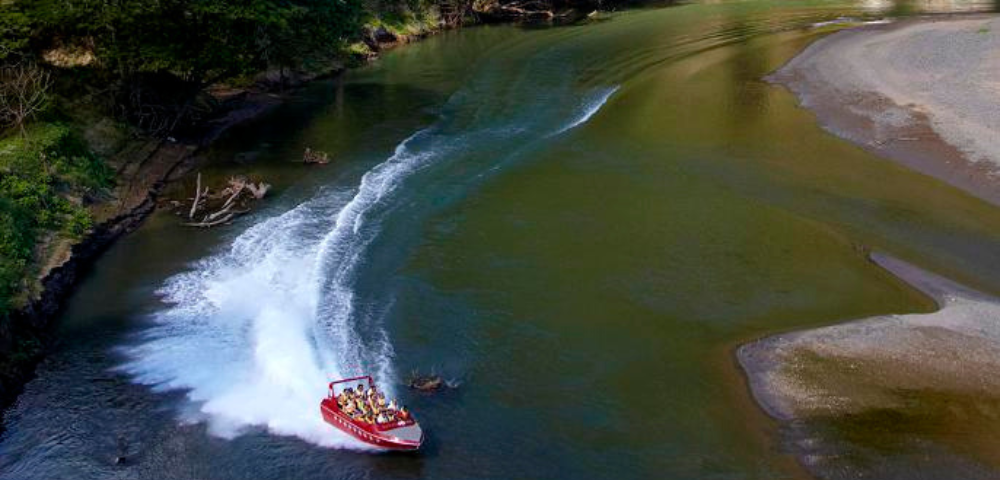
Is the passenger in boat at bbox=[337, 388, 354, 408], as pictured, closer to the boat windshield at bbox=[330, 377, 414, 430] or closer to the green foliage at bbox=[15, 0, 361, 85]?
the boat windshield at bbox=[330, 377, 414, 430]

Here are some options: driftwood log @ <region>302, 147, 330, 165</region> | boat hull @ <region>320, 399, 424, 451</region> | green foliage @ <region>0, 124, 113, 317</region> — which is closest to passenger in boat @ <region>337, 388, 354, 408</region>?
boat hull @ <region>320, 399, 424, 451</region>

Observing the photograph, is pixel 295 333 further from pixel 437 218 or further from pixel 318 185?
pixel 318 185

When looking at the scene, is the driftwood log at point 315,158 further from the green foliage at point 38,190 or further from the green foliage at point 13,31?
the green foliage at point 13,31

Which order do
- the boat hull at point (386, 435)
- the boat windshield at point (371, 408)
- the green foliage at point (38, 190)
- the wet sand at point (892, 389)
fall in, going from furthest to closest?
the green foliage at point (38, 190)
the boat windshield at point (371, 408)
the boat hull at point (386, 435)
the wet sand at point (892, 389)

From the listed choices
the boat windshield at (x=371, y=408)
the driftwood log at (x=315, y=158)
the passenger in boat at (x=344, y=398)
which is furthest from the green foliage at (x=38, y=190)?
the boat windshield at (x=371, y=408)

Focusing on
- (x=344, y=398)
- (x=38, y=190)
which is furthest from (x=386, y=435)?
(x=38, y=190)

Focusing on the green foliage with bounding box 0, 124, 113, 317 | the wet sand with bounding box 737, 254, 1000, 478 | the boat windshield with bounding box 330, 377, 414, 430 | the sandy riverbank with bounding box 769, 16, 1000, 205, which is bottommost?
the wet sand with bounding box 737, 254, 1000, 478
